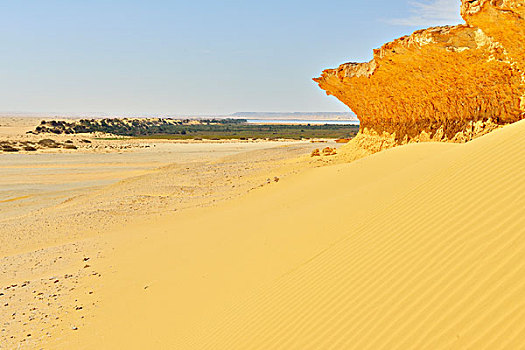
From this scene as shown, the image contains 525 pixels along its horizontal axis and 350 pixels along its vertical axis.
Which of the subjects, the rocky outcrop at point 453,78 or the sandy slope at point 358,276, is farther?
the rocky outcrop at point 453,78

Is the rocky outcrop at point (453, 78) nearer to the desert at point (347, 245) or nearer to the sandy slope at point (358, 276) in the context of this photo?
the desert at point (347, 245)

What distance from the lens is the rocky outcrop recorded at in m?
9.38

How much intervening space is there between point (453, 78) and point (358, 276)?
9.03m

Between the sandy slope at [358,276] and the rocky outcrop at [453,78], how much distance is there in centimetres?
388

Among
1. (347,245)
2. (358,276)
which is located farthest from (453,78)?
(358,276)

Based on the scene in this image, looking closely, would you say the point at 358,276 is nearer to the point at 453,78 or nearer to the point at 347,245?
the point at 347,245

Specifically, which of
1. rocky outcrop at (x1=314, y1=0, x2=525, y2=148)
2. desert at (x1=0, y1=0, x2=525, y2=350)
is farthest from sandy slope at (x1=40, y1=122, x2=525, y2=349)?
rocky outcrop at (x1=314, y1=0, x2=525, y2=148)

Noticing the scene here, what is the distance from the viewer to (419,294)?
3.84 m

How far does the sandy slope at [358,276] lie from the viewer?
3.47 metres

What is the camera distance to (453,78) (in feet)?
39.3

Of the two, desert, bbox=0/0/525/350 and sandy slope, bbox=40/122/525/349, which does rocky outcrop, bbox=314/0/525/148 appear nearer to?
desert, bbox=0/0/525/350

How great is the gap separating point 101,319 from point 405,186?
16.0 feet

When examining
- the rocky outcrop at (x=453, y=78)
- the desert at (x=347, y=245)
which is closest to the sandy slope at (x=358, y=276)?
the desert at (x=347, y=245)

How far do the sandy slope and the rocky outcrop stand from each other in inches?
153
